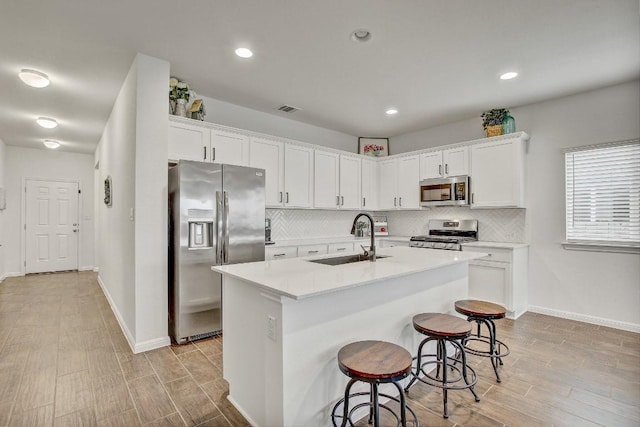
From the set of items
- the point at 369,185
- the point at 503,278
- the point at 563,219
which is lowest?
the point at 503,278

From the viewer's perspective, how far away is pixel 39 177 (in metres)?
6.82

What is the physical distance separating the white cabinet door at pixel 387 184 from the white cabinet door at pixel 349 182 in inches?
19.9

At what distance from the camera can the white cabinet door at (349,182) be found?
5.19 m

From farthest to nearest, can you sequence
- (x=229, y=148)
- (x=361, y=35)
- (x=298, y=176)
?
(x=298, y=176)
(x=229, y=148)
(x=361, y=35)

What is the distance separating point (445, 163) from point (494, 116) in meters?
0.87

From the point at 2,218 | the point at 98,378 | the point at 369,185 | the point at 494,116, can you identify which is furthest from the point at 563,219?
the point at 2,218

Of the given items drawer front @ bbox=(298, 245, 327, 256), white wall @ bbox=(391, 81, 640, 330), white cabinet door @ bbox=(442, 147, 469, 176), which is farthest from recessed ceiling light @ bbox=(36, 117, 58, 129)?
white wall @ bbox=(391, 81, 640, 330)

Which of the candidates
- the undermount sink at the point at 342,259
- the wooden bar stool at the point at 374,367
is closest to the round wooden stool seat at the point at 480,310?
the undermount sink at the point at 342,259

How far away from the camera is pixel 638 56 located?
117 inches

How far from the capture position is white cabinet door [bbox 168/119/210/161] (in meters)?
3.34

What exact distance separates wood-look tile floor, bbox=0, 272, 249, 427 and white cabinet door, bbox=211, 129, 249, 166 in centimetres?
201

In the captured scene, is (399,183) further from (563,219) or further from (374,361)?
(374,361)

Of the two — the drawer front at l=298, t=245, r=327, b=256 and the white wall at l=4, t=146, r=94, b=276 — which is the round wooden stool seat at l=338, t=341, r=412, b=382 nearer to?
the drawer front at l=298, t=245, r=327, b=256

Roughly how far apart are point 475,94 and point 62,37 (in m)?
4.25
